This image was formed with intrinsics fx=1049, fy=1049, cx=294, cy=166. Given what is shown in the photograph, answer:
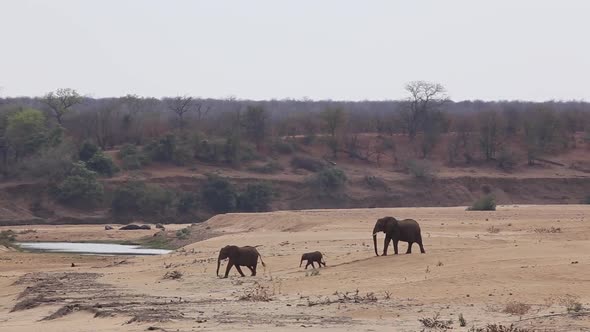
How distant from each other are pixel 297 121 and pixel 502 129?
899 inches

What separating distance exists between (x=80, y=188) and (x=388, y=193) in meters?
25.2

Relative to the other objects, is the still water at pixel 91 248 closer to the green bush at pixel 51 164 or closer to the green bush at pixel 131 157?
the green bush at pixel 51 164

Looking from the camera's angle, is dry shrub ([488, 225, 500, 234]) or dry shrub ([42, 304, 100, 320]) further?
dry shrub ([488, 225, 500, 234])

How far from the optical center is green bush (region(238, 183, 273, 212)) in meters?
82.8

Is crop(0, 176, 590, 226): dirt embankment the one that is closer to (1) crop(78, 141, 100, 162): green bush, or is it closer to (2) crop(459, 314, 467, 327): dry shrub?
(1) crop(78, 141, 100, 162): green bush

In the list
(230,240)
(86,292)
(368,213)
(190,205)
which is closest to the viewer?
(86,292)

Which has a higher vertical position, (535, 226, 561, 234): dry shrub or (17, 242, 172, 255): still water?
(535, 226, 561, 234): dry shrub

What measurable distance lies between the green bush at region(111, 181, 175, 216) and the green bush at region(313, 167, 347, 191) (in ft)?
39.9

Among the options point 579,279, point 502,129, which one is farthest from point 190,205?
point 579,279

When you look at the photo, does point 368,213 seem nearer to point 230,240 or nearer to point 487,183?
point 230,240

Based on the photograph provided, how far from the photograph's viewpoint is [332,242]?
3538 cm

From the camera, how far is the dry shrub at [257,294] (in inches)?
772

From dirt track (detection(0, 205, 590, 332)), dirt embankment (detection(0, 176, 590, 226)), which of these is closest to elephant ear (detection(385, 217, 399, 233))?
dirt track (detection(0, 205, 590, 332))

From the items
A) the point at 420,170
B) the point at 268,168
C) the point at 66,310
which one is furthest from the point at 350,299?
the point at 268,168
